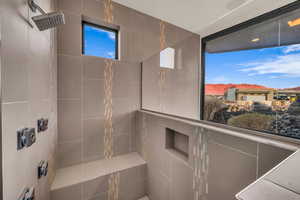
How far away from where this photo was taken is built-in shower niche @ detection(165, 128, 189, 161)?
4.02ft

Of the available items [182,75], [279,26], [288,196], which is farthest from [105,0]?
[288,196]

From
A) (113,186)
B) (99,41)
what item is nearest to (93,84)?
(99,41)

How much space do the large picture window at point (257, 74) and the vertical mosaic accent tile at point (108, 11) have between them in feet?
5.76

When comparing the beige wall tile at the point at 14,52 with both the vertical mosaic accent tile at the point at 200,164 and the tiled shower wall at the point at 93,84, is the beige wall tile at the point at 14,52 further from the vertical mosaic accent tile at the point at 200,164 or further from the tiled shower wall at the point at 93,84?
the vertical mosaic accent tile at the point at 200,164

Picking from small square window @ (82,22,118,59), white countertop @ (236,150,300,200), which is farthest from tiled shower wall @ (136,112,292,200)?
small square window @ (82,22,118,59)

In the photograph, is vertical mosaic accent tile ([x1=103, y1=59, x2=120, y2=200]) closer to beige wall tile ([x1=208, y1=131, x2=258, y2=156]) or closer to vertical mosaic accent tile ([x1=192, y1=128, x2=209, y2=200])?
vertical mosaic accent tile ([x1=192, y1=128, x2=209, y2=200])

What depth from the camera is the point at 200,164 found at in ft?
3.18

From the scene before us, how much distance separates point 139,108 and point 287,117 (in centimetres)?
178

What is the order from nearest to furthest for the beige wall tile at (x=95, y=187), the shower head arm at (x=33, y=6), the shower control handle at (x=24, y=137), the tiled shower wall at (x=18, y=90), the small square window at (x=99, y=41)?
the tiled shower wall at (x=18, y=90)
the shower control handle at (x=24, y=137)
the shower head arm at (x=33, y=6)
the beige wall tile at (x=95, y=187)
the small square window at (x=99, y=41)

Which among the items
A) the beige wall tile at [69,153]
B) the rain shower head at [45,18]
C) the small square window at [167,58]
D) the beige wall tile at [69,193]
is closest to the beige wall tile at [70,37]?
the rain shower head at [45,18]

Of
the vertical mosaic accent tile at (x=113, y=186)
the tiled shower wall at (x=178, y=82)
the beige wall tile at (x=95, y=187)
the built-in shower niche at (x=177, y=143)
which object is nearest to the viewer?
the built-in shower niche at (x=177, y=143)

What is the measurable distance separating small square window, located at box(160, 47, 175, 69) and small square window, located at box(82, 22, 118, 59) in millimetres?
794

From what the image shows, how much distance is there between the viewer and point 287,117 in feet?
4.24

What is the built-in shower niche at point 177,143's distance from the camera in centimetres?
123
